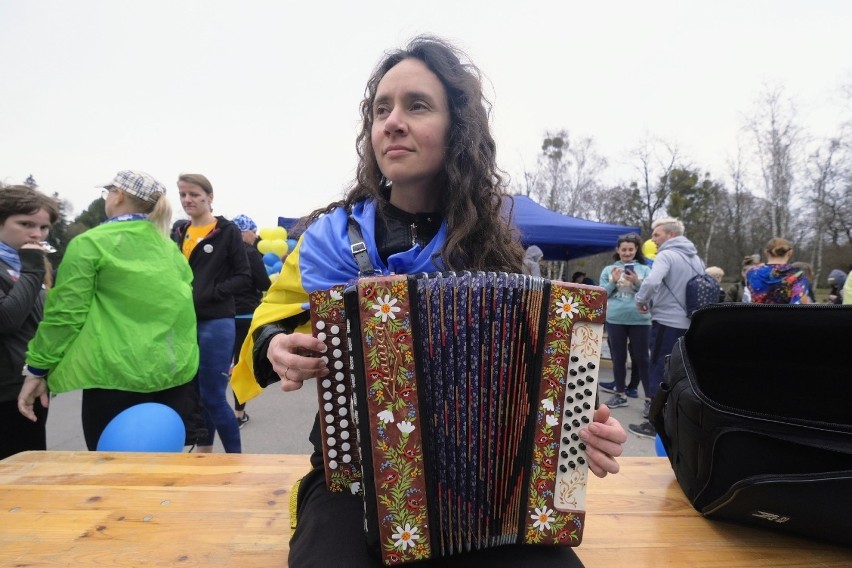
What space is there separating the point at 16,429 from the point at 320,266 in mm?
2009

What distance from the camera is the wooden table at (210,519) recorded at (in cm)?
123

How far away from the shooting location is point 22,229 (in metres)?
2.10

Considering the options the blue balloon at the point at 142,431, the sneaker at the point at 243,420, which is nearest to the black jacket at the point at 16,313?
the blue balloon at the point at 142,431

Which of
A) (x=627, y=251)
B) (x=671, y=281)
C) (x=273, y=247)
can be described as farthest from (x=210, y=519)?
(x=273, y=247)

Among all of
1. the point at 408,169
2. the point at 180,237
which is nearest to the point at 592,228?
the point at 180,237

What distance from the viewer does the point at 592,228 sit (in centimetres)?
703

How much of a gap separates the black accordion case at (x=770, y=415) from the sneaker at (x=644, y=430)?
102 inches

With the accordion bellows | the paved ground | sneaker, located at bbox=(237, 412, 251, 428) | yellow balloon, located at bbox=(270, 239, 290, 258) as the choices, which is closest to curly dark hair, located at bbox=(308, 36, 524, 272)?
the accordion bellows

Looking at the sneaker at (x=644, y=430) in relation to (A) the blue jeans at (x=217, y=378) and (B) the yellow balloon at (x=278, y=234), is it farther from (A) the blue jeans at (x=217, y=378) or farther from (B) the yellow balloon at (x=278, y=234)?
(B) the yellow balloon at (x=278, y=234)

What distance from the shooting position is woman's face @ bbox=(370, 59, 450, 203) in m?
1.26

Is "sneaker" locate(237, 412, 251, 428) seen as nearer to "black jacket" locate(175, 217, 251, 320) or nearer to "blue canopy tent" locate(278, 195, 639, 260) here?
"black jacket" locate(175, 217, 251, 320)

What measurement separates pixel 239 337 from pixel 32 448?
2.09m

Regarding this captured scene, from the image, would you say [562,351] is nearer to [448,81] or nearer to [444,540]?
[444,540]

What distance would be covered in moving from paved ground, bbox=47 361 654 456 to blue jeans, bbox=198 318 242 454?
757mm
